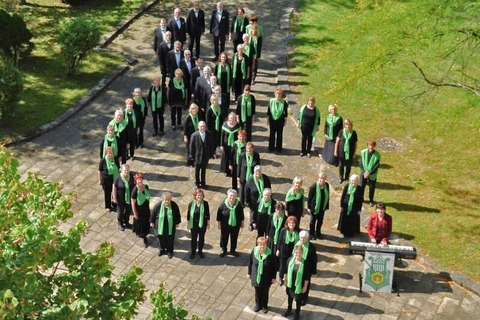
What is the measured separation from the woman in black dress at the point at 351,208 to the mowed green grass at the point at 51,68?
8241 mm

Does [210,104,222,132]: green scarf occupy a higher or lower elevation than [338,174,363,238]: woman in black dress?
higher

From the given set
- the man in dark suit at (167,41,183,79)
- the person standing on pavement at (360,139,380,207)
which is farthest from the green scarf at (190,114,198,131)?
the person standing on pavement at (360,139,380,207)

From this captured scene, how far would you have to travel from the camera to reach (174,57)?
20.8 meters

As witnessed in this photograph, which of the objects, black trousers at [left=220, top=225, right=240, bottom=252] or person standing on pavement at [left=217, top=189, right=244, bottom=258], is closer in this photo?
person standing on pavement at [left=217, top=189, right=244, bottom=258]

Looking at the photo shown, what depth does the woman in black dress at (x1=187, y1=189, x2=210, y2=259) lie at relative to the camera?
15.2m

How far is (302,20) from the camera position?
2641cm

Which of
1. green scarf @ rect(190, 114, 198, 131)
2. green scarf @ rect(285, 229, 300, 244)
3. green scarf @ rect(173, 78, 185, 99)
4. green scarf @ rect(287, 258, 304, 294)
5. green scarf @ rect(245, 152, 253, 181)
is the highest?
green scarf @ rect(173, 78, 185, 99)

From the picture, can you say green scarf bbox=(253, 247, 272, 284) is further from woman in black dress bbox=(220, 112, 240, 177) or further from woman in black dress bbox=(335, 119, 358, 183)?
woman in black dress bbox=(335, 119, 358, 183)

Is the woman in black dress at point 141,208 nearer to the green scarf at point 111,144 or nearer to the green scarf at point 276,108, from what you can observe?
the green scarf at point 111,144

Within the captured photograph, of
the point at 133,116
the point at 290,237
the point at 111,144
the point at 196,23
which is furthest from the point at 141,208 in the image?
the point at 196,23

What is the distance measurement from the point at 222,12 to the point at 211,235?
873 centimetres

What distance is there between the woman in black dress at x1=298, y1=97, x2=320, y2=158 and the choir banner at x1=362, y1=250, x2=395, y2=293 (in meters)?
4.86

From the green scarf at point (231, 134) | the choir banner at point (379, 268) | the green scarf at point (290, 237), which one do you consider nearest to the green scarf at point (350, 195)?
the choir banner at point (379, 268)

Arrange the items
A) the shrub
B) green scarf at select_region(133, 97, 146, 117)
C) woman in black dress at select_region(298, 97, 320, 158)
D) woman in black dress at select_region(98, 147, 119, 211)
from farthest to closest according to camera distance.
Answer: the shrub < green scarf at select_region(133, 97, 146, 117) < woman in black dress at select_region(298, 97, 320, 158) < woman in black dress at select_region(98, 147, 119, 211)
